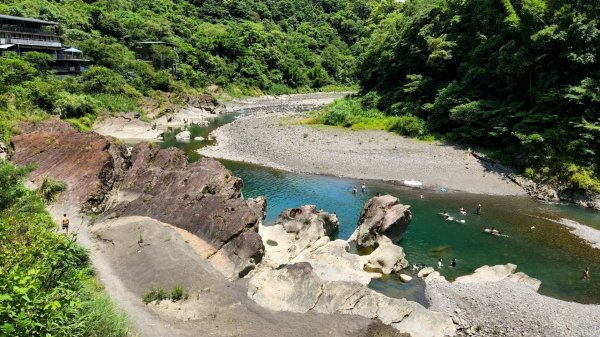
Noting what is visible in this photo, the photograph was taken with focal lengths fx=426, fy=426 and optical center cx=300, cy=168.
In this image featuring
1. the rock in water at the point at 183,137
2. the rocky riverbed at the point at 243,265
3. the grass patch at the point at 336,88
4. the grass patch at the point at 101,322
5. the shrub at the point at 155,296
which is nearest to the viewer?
the grass patch at the point at 101,322

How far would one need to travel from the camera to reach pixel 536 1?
50.1 m

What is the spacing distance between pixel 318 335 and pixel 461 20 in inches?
2366

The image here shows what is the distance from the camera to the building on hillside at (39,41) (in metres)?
75.1

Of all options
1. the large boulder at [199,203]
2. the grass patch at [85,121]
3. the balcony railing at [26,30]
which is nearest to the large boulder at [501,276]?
the large boulder at [199,203]

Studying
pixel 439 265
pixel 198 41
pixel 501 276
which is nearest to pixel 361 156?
pixel 439 265

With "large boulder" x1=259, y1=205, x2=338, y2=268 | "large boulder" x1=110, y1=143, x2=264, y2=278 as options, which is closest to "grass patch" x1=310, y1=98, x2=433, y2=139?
"large boulder" x1=259, y1=205, x2=338, y2=268

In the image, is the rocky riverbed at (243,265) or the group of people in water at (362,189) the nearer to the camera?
the rocky riverbed at (243,265)

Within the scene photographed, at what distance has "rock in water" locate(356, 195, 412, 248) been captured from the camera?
1293 inches

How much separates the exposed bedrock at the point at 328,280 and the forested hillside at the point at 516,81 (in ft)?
91.4

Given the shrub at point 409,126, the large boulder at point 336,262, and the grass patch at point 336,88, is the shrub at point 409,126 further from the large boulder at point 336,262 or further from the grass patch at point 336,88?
the grass patch at point 336,88

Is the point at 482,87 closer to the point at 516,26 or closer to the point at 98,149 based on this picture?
the point at 516,26

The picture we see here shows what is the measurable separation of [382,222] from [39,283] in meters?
26.2

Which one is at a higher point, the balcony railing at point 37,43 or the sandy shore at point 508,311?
the balcony railing at point 37,43

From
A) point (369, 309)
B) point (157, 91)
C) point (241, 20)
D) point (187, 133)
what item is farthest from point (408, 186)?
point (241, 20)
